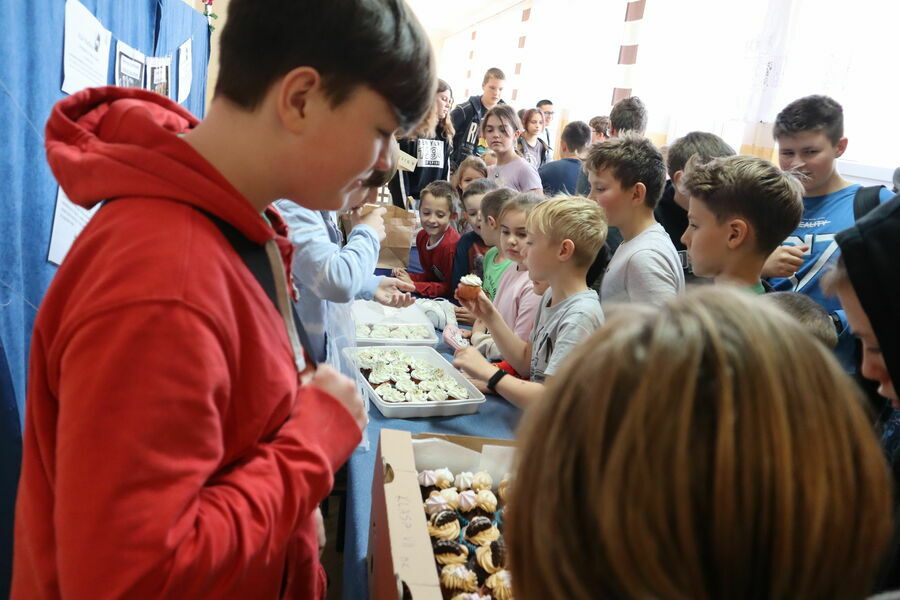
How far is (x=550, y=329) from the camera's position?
1932mm

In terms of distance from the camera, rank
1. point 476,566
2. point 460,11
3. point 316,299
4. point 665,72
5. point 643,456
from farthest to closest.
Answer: point 460,11 → point 665,72 → point 316,299 → point 476,566 → point 643,456

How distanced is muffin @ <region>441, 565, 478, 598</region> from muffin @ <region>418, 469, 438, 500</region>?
0.25m

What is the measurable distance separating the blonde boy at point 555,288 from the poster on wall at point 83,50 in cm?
130

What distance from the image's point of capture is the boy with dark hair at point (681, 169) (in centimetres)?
269

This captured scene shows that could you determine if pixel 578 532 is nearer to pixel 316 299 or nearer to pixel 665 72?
pixel 316 299

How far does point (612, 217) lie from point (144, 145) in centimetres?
191

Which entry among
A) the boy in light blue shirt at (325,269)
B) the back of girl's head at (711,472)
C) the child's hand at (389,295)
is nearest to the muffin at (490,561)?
the boy in light blue shirt at (325,269)

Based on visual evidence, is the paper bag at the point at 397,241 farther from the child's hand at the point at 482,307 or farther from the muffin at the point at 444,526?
the muffin at the point at 444,526

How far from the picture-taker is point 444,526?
1.47 meters

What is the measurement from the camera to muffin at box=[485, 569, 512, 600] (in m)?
1.31

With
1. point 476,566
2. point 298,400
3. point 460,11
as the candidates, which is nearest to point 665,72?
point 476,566

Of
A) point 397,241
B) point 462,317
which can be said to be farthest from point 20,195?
point 397,241

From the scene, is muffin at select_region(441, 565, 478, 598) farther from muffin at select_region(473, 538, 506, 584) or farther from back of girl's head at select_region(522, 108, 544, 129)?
back of girl's head at select_region(522, 108, 544, 129)

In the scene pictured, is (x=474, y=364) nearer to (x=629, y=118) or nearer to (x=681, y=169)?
(x=681, y=169)
